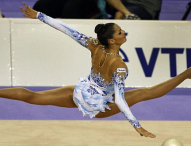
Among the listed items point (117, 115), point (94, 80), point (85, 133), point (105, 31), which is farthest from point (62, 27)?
point (117, 115)

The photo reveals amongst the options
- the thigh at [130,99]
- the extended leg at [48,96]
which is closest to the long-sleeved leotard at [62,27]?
the extended leg at [48,96]

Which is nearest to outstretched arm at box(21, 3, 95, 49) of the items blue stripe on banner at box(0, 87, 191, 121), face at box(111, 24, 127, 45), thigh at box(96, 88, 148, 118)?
face at box(111, 24, 127, 45)

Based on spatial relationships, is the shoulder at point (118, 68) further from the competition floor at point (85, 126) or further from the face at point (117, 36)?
the competition floor at point (85, 126)

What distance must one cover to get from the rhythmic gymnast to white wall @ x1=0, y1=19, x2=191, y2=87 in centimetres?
168

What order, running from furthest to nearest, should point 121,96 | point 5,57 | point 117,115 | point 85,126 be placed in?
point 5,57 < point 117,115 < point 85,126 < point 121,96

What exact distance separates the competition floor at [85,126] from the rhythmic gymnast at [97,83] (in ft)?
1.21

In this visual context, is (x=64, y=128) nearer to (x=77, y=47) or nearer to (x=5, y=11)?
(x=77, y=47)

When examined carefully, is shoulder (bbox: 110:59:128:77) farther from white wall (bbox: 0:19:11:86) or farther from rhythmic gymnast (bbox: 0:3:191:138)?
Result: white wall (bbox: 0:19:11:86)

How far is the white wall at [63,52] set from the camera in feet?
18.4

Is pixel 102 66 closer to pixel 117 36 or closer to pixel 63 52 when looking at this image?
pixel 117 36

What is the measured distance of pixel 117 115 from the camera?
5246mm

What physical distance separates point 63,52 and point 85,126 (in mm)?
1389

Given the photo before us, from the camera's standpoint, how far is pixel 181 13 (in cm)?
770

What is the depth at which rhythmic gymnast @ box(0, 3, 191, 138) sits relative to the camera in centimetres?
367
